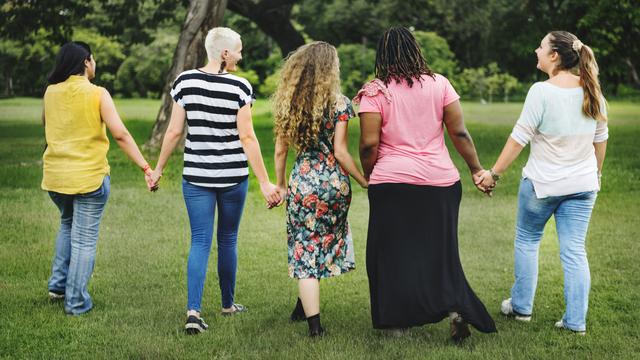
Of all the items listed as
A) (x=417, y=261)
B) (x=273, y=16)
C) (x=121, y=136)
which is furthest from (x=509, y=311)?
(x=273, y=16)

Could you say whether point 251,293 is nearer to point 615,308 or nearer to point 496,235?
point 615,308

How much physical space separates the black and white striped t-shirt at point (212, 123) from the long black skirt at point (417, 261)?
101 cm

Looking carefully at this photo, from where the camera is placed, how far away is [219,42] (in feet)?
17.0

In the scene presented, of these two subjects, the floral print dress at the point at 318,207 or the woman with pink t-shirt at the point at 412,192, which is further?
the floral print dress at the point at 318,207

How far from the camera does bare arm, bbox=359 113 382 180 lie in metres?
4.98

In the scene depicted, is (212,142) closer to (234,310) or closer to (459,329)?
(234,310)

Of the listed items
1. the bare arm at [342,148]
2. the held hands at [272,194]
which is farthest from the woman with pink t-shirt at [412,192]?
the held hands at [272,194]

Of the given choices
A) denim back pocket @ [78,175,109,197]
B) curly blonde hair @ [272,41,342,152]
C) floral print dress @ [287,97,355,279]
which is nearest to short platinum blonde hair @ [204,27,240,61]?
curly blonde hair @ [272,41,342,152]

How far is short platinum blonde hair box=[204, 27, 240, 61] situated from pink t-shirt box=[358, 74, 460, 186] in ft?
3.11

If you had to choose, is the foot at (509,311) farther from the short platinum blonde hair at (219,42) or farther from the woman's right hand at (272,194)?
the short platinum blonde hair at (219,42)

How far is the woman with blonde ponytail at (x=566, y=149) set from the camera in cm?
515

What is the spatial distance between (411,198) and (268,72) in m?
48.0

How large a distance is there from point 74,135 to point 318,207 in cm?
184

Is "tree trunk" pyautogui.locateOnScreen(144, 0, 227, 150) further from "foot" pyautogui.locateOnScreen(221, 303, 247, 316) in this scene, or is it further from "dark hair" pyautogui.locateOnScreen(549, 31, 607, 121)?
"dark hair" pyautogui.locateOnScreen(549, 31, 607, 121)
